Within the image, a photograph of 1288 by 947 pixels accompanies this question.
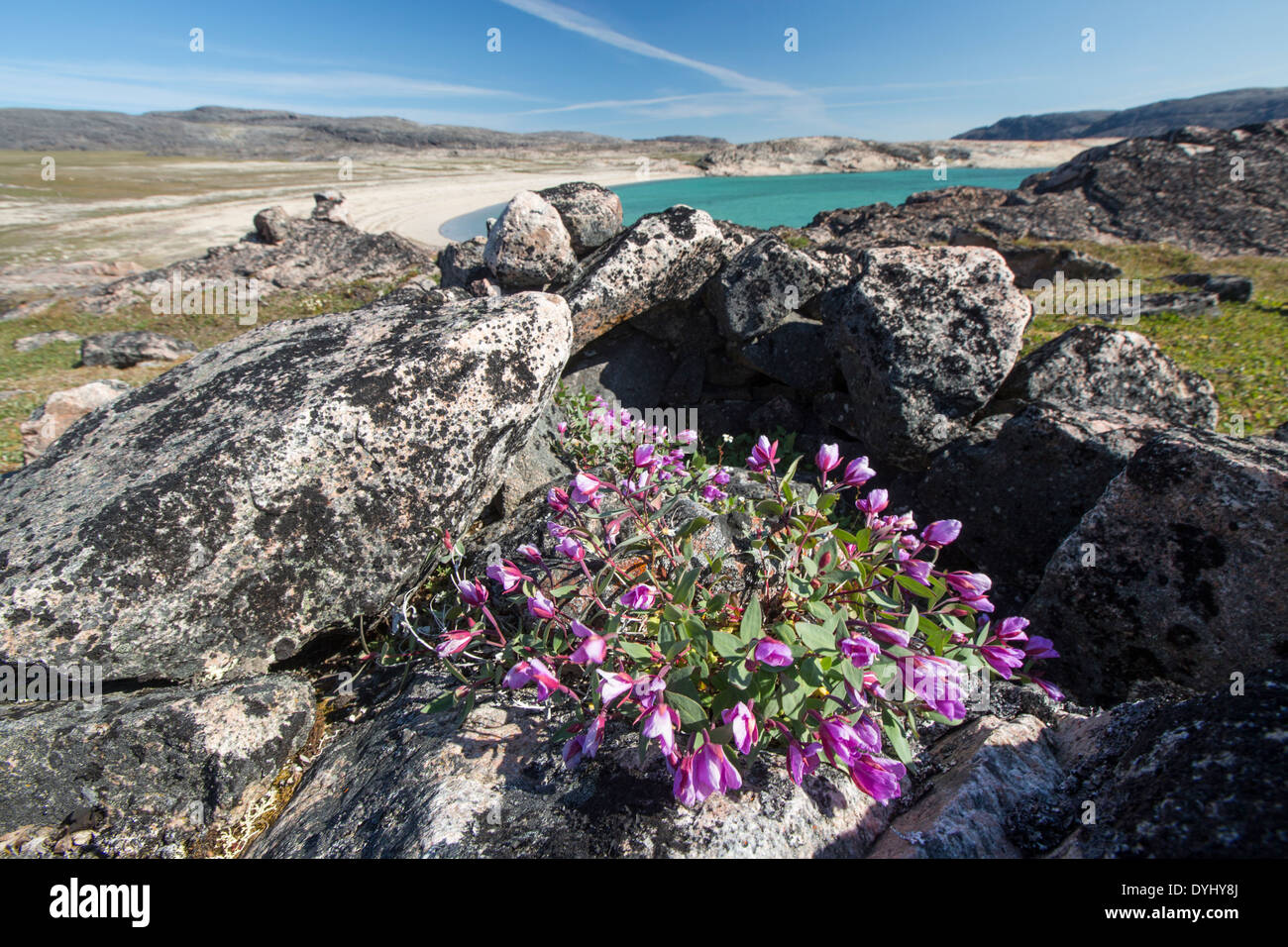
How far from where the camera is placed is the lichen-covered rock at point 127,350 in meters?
9.68

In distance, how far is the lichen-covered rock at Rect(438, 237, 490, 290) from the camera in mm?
6953

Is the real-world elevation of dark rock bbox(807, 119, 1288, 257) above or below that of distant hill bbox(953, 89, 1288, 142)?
below

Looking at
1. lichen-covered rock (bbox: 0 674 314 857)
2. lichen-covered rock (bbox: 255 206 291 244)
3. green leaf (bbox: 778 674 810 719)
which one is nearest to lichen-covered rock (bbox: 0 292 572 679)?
lichen-covered rock (bbox: 0 674 314 857)

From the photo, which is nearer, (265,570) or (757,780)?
(757,780)

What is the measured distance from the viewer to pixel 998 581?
13.4ft

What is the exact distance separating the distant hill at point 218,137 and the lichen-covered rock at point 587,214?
11999 centimetres

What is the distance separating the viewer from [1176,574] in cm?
286

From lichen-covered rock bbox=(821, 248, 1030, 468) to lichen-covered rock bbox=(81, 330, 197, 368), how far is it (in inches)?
432

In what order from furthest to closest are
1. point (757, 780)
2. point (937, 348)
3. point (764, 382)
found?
point (764, 382) → point (937, 348) → point (757, 780)

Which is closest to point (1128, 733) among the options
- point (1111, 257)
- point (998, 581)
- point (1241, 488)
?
point (1241, 488)

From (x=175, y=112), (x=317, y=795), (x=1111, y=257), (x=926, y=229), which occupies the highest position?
(x=175, y=112)

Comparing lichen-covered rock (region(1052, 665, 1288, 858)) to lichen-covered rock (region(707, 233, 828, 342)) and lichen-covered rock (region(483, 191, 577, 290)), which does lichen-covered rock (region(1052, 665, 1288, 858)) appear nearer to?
lichen-covered rock (region(707, 233, 828, 342))
